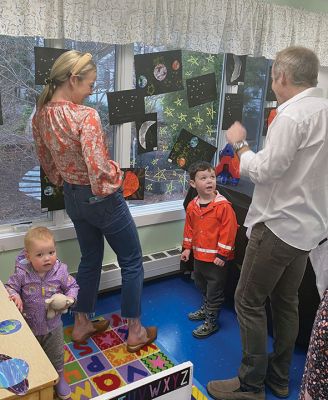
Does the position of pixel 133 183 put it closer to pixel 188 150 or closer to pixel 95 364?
pixel 188 150

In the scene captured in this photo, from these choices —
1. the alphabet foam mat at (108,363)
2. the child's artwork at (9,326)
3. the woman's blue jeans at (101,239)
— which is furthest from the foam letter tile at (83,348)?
the child's artwork at (9,326)

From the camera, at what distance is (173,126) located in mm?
2734

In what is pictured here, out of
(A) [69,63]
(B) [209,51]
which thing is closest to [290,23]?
(B) [209,51]

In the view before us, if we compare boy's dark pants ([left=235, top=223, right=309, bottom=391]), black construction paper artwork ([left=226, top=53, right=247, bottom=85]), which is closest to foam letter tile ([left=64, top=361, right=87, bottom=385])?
boy's dark pants ([left=235, top=223, right=309, bottom=391])

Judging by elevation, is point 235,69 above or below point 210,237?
above

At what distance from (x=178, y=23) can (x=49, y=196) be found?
1.23m

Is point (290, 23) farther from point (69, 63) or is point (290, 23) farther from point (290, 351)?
point (290, 351)

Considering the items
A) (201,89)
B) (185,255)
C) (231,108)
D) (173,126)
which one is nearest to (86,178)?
(185,255)

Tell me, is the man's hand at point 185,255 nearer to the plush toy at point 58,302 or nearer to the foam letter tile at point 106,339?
the foam letter tile at point 106,339

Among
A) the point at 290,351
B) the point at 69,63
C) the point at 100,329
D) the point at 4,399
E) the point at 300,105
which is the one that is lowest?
the point at 100,329

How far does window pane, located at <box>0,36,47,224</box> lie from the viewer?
210cm

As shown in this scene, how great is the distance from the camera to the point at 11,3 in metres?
1.84

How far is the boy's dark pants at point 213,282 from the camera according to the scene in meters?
2.33

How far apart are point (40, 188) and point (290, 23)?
1.97 m
